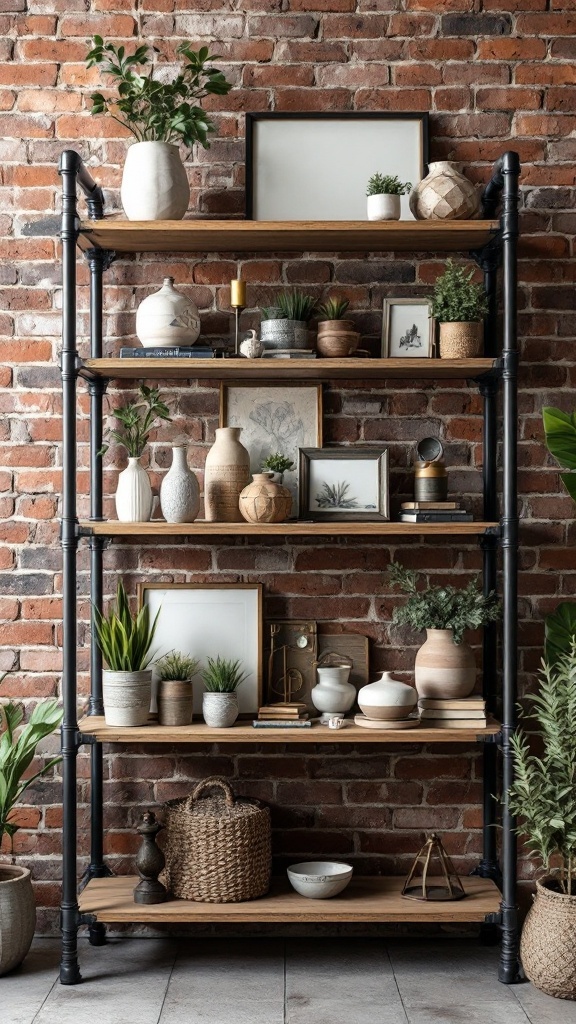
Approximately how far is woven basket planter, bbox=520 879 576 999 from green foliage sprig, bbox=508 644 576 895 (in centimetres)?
7

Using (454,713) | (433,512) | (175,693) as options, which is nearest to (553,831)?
(454,713)

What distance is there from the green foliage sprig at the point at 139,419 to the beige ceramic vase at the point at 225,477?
21 cm

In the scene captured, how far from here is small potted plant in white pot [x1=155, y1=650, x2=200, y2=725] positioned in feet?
9.43

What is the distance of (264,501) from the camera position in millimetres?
2834

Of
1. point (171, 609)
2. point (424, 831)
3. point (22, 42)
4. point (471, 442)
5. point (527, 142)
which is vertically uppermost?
point (22, 42)

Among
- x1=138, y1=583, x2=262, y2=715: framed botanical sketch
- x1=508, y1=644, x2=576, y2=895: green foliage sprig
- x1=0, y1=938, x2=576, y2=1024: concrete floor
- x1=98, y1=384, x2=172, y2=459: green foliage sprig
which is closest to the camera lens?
x1=0, y1=938, x2=576, y2=1024: concrete floor

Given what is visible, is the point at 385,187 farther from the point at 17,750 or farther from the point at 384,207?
the point at 17,750

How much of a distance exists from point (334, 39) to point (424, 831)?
2438mm

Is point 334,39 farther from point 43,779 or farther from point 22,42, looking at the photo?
point 43,779

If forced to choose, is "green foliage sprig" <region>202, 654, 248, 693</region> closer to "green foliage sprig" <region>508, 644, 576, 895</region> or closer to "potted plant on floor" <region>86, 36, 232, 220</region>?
"green foliage sprig" <region>508, 644, 576, 895</region>

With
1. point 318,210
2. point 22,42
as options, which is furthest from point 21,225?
point 318,210

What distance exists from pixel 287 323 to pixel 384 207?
0.42 m

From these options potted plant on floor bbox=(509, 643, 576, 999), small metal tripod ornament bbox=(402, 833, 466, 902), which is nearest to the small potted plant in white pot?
small metal tripod ornament bbox=(402, 833, 466, 902)

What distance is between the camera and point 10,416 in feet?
10.3
